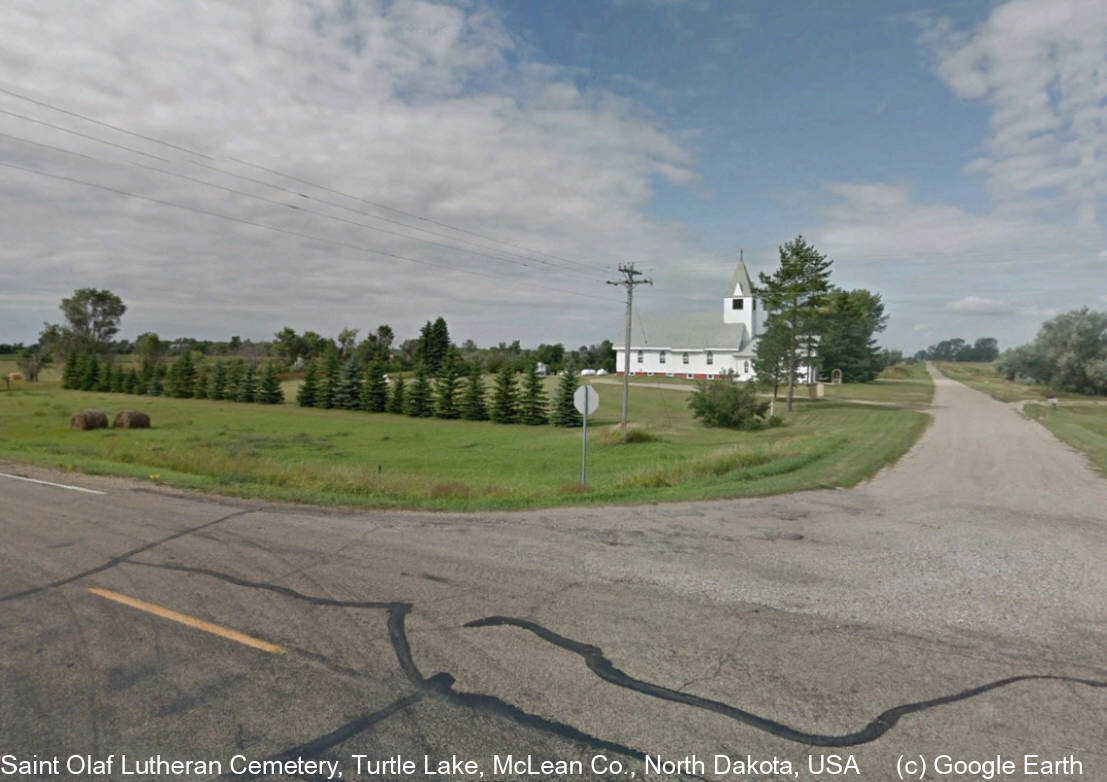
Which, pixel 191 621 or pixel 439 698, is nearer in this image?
pixel 439 698

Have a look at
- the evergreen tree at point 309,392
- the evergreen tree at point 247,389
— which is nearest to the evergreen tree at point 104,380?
the evergreen tree at point 247,389

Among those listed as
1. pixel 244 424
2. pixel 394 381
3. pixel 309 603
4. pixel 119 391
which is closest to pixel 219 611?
pixel 309 603

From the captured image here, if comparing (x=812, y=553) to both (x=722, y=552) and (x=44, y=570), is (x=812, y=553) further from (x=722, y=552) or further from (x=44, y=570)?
(x=44, y=570)

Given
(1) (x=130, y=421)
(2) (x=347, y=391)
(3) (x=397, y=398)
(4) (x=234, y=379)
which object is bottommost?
(1) (x=130, y=421)

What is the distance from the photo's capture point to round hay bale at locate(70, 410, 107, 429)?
35281 millimetres

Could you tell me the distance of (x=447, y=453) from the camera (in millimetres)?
30359

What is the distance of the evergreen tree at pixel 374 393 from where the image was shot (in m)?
54.4

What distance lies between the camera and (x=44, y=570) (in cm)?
741

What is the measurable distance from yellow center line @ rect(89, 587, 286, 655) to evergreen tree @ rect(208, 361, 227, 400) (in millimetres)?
62263

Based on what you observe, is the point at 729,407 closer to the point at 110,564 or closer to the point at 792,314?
the point at 792,314

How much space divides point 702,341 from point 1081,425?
47.8 meters

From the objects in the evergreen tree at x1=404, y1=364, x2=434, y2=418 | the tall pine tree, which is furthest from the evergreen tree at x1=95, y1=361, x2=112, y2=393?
the evergreen tree at x1=404, y1=364, x2=434, y2=418

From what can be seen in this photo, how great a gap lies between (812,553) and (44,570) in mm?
8878

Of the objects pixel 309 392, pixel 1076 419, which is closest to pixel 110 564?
pixel 1076 419
